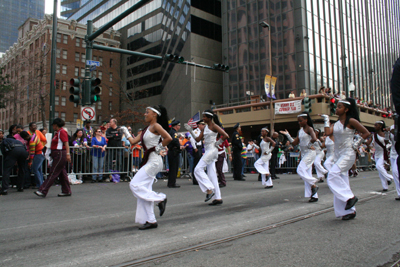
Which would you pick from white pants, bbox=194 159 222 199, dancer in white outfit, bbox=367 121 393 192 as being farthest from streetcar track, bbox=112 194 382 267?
dancer in white outfit, bbox=367 121 393 192

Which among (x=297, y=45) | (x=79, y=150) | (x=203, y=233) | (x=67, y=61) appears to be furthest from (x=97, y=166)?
(x=67, y=61)

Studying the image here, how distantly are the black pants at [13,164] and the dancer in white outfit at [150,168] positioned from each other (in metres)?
5.30

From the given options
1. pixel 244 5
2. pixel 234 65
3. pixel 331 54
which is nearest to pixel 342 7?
pixel 331 54

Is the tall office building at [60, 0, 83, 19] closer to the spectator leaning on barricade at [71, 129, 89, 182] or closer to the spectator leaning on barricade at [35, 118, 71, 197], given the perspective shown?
the spectator leaning on barricade at [71, 129, 89, 182]

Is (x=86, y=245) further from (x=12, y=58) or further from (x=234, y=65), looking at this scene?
(x=12, y=58)

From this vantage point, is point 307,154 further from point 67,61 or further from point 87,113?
point 67,61

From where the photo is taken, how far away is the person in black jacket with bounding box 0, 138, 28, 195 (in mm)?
8902

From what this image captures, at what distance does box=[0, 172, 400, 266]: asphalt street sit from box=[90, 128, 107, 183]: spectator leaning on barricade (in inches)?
164

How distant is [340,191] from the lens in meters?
5.29

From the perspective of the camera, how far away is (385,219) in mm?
5332

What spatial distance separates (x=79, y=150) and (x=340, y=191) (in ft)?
29.8

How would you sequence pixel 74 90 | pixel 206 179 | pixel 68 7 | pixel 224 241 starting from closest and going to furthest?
pixel 224 241 < pixel 206 179 < pixel 74 90 < pixel 68 7

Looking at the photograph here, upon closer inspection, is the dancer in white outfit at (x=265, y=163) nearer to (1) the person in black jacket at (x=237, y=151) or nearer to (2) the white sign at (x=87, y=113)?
(1) the person in black jacket at (x=237, y=151)

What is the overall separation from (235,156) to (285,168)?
5870 millimetres
